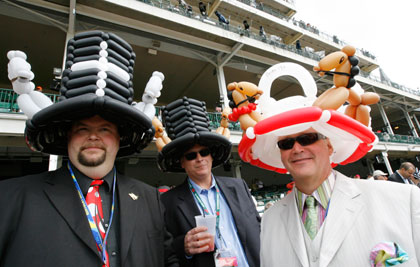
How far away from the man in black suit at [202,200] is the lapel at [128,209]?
522 millimetres

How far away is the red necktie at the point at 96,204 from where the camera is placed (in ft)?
4.61

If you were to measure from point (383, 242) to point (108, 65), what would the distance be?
6.56ft

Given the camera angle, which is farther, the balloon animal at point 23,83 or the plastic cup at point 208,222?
the plastic cup at point 208,222

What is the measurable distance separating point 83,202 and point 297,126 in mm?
1505

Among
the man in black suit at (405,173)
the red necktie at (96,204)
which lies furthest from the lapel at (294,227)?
the man in black suit at (405,173)

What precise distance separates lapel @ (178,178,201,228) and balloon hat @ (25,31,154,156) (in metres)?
0.96

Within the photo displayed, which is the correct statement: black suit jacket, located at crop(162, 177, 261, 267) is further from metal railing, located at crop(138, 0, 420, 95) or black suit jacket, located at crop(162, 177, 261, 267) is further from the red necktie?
metal railing, located at crop(138, 0, 420, 95)

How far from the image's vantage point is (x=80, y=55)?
1.61 meters

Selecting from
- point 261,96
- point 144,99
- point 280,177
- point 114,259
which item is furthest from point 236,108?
point 280,177

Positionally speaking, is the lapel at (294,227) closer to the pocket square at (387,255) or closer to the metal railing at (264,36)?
the pocket square at (387,255)

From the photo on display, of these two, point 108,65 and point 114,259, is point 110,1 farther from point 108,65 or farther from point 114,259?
point 114,259

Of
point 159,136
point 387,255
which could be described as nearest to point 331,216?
point 387,255

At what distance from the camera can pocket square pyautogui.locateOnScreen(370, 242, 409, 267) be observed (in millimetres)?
1021

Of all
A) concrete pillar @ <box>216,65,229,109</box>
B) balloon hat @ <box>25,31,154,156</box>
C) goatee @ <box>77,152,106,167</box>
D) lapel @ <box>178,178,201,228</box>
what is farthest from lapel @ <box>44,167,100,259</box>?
concrete pillar @ <box>216,65,229,109</box>
